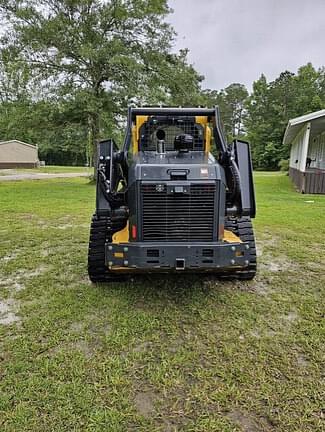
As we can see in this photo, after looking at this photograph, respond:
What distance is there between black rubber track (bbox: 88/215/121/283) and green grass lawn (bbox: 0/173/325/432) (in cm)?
13

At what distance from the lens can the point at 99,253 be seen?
3908mm

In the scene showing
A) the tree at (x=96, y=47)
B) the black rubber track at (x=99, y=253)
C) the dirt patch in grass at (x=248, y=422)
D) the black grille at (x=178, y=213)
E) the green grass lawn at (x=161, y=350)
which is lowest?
the dirt patch in grass at (x=248, y=422)

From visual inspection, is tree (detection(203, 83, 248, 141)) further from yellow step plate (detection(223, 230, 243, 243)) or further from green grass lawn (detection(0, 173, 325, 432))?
yellow step plate (detection(223, 230, 243, 243))

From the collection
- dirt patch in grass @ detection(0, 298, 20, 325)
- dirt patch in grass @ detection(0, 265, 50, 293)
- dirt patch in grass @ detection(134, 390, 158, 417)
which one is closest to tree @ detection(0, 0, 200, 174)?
dirt patch in grass @ detection(0, 265, 50, 293)

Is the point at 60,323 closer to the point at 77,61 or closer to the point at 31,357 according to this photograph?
A: the point at 31,357

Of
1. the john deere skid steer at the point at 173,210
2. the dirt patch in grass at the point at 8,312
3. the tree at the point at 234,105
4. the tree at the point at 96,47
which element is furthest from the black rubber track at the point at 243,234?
the tree at the point at 234,105

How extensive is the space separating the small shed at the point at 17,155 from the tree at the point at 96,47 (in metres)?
25.2

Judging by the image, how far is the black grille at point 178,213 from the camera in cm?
319

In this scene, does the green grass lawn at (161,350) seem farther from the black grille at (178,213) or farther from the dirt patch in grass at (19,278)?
the black grille at (178,213)

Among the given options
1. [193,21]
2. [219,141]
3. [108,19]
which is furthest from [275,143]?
[219,141]

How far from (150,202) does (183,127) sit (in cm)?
138

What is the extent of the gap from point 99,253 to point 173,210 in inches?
44.7

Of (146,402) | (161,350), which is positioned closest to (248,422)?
(146,402)

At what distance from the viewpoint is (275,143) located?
43.2 meters
